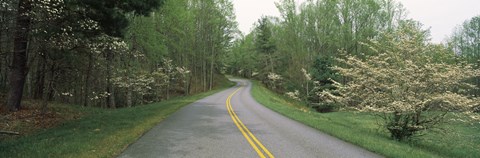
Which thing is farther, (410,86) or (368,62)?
(368,62)

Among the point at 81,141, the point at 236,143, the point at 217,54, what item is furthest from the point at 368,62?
the point at 217,54

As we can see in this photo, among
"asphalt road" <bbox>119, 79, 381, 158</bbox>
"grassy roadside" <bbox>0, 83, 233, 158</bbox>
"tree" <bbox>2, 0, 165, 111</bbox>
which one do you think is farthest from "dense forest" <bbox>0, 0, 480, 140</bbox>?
"asphalt road" <bbox>119, 79, 381, 158</bbox>

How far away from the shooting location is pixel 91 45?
14.4 m

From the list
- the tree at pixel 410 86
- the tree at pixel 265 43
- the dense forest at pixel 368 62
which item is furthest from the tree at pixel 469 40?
the tree at pixel 410 86

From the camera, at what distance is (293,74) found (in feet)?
157

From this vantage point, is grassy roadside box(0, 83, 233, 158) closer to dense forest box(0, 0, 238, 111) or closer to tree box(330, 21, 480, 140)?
dense forest box(0, 0, 238, 111)

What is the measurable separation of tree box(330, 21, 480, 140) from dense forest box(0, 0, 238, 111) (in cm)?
1026

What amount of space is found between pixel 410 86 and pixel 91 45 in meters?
14.0

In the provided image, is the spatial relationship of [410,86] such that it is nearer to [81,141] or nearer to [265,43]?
[81,141]

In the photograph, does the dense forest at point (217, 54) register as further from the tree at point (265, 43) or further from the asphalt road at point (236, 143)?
the asphalt road at point (236, 143)

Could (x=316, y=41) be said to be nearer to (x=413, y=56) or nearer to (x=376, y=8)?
(x=376, y=8)

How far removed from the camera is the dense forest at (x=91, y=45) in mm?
11320

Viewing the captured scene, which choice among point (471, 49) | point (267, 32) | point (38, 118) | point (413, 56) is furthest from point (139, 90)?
point (471, 49)

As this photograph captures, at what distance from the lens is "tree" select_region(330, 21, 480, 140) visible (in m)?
12.5
